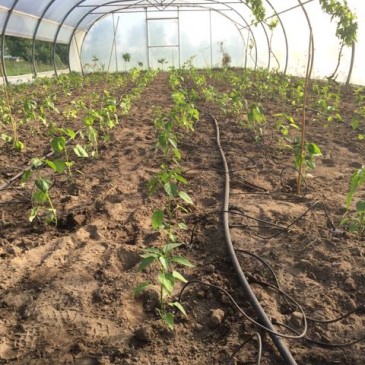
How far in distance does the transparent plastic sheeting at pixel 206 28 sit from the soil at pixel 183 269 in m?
7.21

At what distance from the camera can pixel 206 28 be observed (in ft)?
58.0

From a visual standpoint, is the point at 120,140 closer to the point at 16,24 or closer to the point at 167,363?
the point at 167,363

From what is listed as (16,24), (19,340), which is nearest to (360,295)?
(19,340)

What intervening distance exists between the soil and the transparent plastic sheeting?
721 centimetres

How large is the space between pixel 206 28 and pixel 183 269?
17.1 m

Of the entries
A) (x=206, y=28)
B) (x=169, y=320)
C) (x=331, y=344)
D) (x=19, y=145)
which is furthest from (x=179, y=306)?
(x=206, y=28)

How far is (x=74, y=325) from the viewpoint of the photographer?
1779 mm

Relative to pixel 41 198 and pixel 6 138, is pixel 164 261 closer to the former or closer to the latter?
pixel 41 198

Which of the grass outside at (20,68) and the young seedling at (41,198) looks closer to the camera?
the young seedling at (41,198)

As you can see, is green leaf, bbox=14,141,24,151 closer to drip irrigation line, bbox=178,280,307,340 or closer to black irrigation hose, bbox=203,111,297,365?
black irrigation hose, bbox=203,111,297,365

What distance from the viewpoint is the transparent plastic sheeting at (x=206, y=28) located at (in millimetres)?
10656

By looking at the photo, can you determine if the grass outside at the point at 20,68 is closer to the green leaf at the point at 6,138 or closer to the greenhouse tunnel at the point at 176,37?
the greenhouse tunnel at the point at 176,37

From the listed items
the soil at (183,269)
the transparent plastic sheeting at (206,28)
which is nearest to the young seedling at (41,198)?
the soil at (183,269)

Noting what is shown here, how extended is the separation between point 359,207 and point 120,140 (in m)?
3.13
